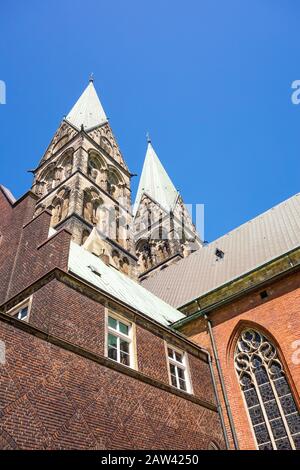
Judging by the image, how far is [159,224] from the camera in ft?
176

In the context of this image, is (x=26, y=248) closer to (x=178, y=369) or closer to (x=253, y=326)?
(x=178, y=369)

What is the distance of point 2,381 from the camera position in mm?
7344

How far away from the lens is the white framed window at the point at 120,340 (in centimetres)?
1090

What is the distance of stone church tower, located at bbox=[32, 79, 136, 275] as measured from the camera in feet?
103

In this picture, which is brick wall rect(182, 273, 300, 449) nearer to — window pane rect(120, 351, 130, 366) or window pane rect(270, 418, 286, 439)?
window pane rect(270, 418, 286, 439)

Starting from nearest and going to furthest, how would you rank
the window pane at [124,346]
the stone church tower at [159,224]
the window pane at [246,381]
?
the window pane at [124,346] < the window pane at [246,381] < the stone church tower at [159,224]

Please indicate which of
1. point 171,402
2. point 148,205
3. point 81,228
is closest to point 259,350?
point 171,402

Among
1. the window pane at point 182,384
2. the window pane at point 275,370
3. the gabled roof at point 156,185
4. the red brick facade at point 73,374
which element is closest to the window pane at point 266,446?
the red brick facade at point 73,374

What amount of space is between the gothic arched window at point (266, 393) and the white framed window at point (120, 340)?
16.4ft

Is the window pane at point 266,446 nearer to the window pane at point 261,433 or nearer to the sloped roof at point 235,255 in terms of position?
the window pane at point 261,433

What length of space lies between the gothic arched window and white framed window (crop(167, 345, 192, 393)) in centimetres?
224

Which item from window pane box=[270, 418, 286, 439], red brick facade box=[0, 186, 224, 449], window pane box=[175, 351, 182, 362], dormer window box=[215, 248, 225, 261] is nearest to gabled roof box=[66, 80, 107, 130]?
dormer window box=[215, 248, 225, 261]

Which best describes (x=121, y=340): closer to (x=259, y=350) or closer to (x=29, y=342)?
(x=29, y=342)

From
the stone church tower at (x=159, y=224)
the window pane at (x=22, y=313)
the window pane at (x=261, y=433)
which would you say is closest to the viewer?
the window pane at (x=22, y=313)
